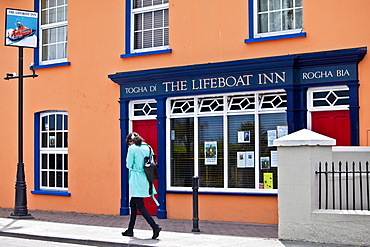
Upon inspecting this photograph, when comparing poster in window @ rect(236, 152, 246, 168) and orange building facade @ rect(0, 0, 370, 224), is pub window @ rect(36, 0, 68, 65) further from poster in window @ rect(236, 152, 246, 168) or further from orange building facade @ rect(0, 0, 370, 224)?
poster in window @ rect(236, 152, 246, 168)

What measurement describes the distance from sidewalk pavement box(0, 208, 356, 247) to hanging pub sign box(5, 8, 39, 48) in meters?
4.07

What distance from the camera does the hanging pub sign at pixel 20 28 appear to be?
13.8 m

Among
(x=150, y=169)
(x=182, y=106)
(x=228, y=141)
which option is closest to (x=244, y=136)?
(x=228, y=141)

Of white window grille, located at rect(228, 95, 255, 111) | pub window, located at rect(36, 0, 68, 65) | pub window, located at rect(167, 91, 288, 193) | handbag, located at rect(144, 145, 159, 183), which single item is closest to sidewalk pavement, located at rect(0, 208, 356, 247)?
pub window, located at rect(167, 91, 288, 193)

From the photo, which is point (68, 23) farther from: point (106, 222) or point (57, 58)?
point (106, 222)

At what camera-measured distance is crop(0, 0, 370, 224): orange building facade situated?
11.6 meters

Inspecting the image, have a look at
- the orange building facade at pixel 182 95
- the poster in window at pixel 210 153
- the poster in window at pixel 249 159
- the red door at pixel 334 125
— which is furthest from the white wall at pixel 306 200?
the poster in window at pixel 210 153

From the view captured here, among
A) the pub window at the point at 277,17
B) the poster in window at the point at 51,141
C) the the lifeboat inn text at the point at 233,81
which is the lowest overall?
the poster in window at the point at 51,141

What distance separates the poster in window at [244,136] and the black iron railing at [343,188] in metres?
2.99

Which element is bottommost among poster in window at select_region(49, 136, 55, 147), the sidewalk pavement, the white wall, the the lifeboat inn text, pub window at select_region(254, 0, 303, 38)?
the sidewalk pavement

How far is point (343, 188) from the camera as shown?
9.58 m

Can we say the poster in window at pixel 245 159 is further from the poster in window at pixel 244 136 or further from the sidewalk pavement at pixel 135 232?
the sidewalk pavement at pixel 135 232

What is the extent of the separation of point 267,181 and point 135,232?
9.63ft

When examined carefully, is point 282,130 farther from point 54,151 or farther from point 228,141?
point 54,151
